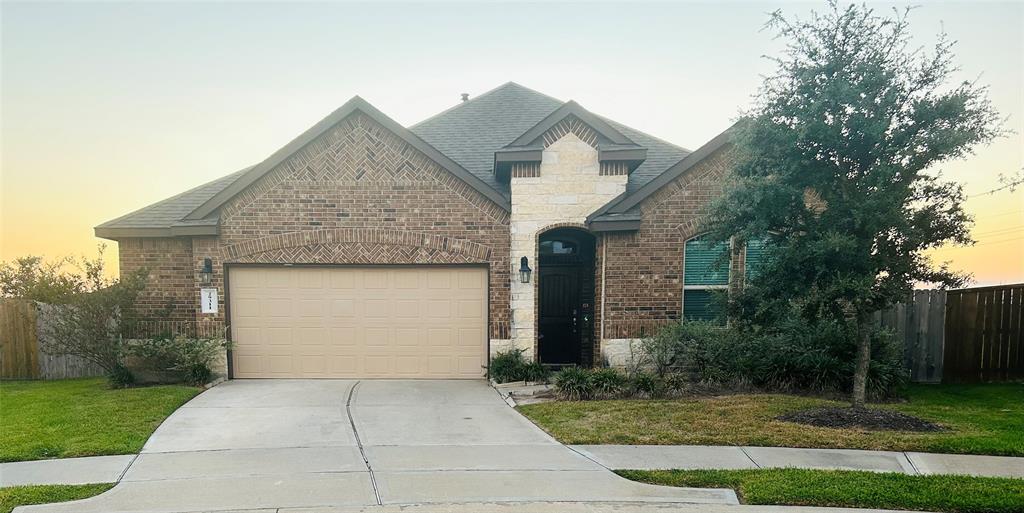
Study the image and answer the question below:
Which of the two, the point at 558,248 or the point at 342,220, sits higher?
the point at 342,220

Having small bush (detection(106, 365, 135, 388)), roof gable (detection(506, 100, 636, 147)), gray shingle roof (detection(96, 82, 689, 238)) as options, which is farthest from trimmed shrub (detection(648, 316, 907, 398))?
small bush (detection(106, 365, 135, 388))

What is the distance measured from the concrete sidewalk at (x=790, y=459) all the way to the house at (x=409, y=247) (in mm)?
4018

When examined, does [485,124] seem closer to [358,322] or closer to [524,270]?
[524,270]

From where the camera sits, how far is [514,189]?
9.52 m

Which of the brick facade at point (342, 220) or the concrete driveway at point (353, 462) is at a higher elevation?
the brick facade at point (342, 220)

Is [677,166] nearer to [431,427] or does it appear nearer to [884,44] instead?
[884,44]

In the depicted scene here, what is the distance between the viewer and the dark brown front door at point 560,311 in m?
10.6

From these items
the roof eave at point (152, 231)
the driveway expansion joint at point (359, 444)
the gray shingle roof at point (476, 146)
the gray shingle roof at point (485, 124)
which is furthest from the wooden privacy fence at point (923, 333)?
the roof eave at point (152, 231)

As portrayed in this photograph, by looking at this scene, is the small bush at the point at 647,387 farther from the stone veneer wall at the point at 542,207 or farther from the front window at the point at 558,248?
the front window at the point at 558,248

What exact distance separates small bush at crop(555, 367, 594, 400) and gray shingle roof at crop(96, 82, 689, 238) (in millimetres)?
3870

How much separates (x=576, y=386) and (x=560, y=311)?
10.5ft

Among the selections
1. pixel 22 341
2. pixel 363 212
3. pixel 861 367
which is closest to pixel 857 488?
pixel 861 367

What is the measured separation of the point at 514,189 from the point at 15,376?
1141 cm

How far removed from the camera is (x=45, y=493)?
4129 mm
